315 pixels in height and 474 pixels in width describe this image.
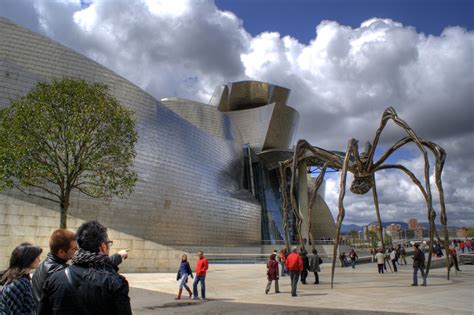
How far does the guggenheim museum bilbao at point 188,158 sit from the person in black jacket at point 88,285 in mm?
17836

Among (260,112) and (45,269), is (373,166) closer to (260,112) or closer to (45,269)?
(45,269)

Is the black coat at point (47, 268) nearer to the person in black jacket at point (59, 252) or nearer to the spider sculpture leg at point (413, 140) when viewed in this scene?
the person in black jacket at point (59, 252)

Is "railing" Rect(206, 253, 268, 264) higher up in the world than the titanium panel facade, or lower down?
lower down

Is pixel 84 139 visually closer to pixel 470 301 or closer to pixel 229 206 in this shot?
pixel 470 301

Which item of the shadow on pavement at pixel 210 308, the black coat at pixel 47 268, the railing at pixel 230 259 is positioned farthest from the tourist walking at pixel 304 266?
the railing at pixel 230 259

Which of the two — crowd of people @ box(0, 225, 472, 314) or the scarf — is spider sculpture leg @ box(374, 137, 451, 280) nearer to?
crowd of people @ box(0, 225, 472, 314)

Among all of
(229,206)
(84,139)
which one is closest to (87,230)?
(84,139)

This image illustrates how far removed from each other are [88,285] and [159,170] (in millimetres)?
31386

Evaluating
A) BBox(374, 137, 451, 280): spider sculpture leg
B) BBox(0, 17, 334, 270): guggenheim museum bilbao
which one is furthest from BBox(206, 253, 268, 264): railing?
BBox(374, 137, 451, 280): spider sculpture leg

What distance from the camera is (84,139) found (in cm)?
1697

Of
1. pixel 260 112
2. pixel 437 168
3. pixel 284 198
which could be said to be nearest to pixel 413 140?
pixel 437 168

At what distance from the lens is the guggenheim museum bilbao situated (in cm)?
2642

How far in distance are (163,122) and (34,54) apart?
1098 cm

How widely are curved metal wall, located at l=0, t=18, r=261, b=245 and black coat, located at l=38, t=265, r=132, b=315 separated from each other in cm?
2357
